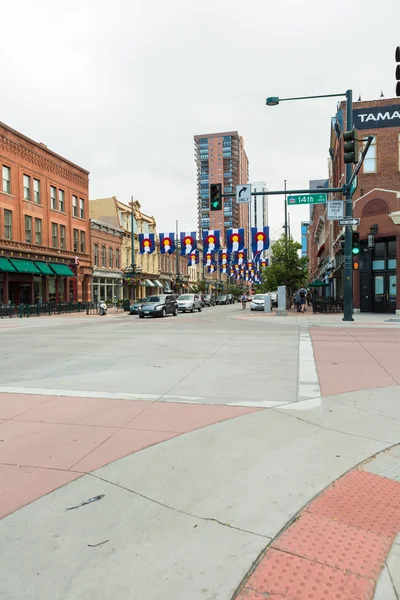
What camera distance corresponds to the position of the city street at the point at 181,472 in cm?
272

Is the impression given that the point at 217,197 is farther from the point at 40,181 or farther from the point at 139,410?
the point at 40,181

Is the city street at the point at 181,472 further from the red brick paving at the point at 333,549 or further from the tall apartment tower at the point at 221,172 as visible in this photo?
the tall apartment tower at the point at 221,172

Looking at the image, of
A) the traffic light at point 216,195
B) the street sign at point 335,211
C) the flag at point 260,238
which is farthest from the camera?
the flag at point 260,238

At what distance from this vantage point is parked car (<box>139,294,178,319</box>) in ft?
99.4

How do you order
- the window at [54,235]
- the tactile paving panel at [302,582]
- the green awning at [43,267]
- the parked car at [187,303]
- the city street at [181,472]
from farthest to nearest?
the window at [54,235]
the parked car at [187,303]
the green awning at [43,267]
the city street at [181,472]
the tactile paving panel at [302,582]

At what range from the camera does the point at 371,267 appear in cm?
2834

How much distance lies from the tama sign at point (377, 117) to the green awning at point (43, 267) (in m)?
26.3

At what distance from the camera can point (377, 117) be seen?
29516 millimetres

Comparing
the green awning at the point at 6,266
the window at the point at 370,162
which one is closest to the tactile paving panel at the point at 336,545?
the window at the point at 370,162

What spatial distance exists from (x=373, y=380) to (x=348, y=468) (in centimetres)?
424

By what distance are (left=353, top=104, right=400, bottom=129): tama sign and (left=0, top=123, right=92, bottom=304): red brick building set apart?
2531 centimetres

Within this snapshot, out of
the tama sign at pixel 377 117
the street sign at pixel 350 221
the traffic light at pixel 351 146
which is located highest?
the tama sign at pixel 377 117

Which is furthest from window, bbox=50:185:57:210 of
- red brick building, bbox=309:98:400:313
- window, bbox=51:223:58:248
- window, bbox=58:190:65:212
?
red brick building, bbox=309:98:400:313

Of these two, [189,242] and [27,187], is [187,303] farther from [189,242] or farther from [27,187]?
[27,187]
